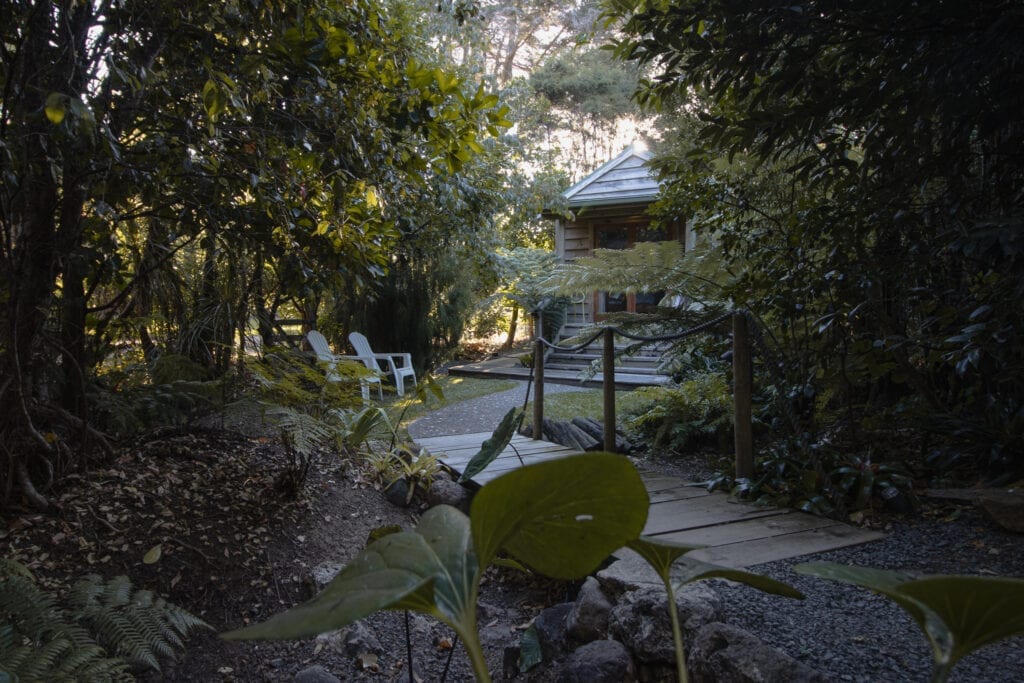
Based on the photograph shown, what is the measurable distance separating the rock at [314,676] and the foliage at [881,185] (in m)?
2.60

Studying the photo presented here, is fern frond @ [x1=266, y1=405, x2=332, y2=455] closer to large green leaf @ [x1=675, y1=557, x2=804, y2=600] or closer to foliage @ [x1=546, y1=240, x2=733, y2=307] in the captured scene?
Answer: large green leaf @ [x1=675, y1=557, x2=804, y2=600]

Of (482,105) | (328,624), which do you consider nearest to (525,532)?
(328,624)

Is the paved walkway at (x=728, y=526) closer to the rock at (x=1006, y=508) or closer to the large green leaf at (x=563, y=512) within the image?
the rock at (x=1006, y=508)

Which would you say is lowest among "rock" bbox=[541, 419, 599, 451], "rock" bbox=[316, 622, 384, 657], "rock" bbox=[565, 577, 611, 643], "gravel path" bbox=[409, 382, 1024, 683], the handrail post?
"rock" bbox=[316, 622, 384, 657]

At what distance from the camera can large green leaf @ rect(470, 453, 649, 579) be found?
0.45 metres

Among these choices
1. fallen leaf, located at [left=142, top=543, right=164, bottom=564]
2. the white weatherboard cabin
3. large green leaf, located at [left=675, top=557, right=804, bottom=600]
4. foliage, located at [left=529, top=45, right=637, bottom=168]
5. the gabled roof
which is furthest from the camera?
foliage, located at [left=529, top=45, right=637, bottom=168]

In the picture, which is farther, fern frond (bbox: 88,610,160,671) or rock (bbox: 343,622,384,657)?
rock (bbox: 343,622,384,657)

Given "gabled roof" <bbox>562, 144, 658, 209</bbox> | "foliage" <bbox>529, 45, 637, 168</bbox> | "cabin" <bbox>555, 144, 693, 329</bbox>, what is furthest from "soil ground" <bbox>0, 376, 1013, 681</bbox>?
"foliage" <bbox>529, 45, 637, 168</bbox>

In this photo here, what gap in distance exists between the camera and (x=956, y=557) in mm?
2662

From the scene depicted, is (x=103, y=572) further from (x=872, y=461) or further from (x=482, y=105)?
(x=872, y=461)

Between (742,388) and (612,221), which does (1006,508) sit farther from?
(612,221)

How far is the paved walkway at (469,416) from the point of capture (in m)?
6.71

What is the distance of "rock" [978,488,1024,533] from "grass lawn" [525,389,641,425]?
3.66 metres

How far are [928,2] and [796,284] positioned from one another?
1.80m
